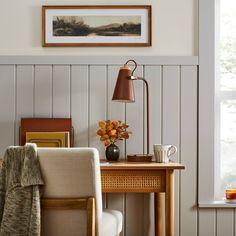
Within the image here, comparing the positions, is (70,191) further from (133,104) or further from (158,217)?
(133,104)

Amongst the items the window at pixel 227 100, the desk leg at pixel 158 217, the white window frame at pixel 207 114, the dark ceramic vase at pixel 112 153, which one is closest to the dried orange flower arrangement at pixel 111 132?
the dark ceramic vase at pixel 112 153

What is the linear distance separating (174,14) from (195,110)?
0.70 meters

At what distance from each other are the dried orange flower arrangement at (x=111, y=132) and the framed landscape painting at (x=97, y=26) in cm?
60

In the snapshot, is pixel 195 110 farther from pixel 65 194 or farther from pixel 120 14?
pixel 65 194

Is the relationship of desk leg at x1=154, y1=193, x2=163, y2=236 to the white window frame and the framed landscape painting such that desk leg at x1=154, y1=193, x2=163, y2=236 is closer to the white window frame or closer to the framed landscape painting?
the white window frame

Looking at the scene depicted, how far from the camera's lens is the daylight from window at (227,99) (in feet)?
12.9

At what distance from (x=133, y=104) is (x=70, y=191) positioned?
1.23 meters

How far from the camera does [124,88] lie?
3537 millimetres

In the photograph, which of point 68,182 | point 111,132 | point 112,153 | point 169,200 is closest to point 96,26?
point 111,132

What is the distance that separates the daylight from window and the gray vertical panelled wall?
246 mm

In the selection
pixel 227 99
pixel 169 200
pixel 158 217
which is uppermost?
pixel 227 99

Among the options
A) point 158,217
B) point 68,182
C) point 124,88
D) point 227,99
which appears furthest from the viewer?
point 227,99

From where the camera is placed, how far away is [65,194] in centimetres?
273

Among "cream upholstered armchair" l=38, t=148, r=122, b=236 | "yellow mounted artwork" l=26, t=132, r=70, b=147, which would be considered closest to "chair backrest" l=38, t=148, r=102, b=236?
"cream upholstered armchair" l=38, t=148, r=122, b=236
